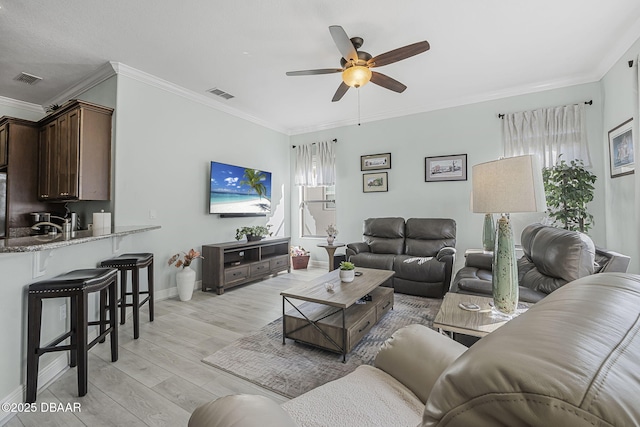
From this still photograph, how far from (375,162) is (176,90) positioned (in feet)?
11.1

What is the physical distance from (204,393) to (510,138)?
15.7ft

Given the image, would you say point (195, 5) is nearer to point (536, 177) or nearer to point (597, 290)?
point (536, 177)

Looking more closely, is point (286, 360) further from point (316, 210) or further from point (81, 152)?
point (316, 210)

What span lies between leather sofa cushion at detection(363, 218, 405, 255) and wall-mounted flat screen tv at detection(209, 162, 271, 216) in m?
2.01

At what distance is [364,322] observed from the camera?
94.8 inches

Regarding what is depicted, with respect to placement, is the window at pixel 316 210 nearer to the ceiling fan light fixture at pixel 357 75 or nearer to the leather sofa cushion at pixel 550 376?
the ceiling fan light fixture at pixel 357 75

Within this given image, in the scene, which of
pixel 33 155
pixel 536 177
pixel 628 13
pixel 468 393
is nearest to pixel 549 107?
pixel 628 13

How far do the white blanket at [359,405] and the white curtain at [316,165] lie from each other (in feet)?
15.5

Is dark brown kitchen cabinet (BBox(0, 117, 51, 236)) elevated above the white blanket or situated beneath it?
elevated above

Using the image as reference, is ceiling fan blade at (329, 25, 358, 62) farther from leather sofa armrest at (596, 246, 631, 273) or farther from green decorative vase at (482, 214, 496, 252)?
green decorative vase at (482, 214, 496, 252)

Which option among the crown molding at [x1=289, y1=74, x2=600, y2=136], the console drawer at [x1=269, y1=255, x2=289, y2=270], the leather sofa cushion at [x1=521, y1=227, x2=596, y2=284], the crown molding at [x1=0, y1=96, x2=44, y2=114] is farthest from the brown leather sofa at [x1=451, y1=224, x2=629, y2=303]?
the crown molding at [x1=0, y1=96, x2=44, y2=114]

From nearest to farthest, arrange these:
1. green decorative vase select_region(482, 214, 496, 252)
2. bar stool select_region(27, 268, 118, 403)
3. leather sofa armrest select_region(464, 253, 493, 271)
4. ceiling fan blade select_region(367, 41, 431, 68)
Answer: bar stool select_region(27, 268, 118, 403)
ceiling fan blade select_region(367, 41, 431, 68)
leather sofa armrest select_region(464, 253, 493, 271)
green decorative vase select_region(482, 214, 496, 252)

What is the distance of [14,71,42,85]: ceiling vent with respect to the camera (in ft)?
11.6

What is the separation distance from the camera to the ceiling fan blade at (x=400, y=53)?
7.79 feet
